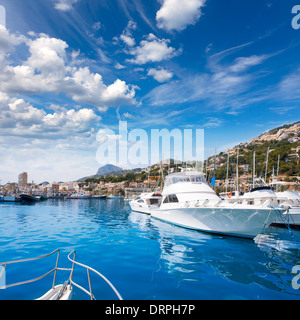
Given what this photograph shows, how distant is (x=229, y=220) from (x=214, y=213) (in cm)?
111

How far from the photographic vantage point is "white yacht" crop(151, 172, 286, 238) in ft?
45.5

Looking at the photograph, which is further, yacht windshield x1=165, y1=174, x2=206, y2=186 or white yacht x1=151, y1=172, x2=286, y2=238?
yacht windshield x1=165, y1=174, x2=206, y2=186

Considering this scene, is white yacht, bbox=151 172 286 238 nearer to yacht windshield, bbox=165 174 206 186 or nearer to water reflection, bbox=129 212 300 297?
water reflection, bbox=129 212 300 297

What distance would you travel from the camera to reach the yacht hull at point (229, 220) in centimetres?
1382

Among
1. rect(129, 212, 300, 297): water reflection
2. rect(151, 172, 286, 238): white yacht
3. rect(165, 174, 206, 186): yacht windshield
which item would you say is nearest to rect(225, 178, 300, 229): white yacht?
rect(151, 172, 286, 238): white yacht

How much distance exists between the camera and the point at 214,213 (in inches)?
596

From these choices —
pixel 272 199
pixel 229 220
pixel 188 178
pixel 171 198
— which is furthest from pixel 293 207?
pixel 171 198

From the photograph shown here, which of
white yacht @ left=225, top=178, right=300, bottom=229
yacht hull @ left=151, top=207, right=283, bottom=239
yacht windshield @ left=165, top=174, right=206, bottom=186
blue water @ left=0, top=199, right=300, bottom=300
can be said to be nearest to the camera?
blue water @ left=0, top=199, right=300, bottom=300

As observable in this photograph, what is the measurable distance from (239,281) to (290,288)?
165cm

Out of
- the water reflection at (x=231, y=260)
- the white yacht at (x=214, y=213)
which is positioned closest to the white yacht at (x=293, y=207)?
the white yacht at (x=214, y=213)

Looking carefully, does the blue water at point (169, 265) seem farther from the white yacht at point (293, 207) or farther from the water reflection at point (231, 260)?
the white yacht at point (293, 207)

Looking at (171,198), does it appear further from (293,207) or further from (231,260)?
(293,207)

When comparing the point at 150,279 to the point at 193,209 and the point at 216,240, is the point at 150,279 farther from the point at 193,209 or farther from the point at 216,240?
the point at 193,209
